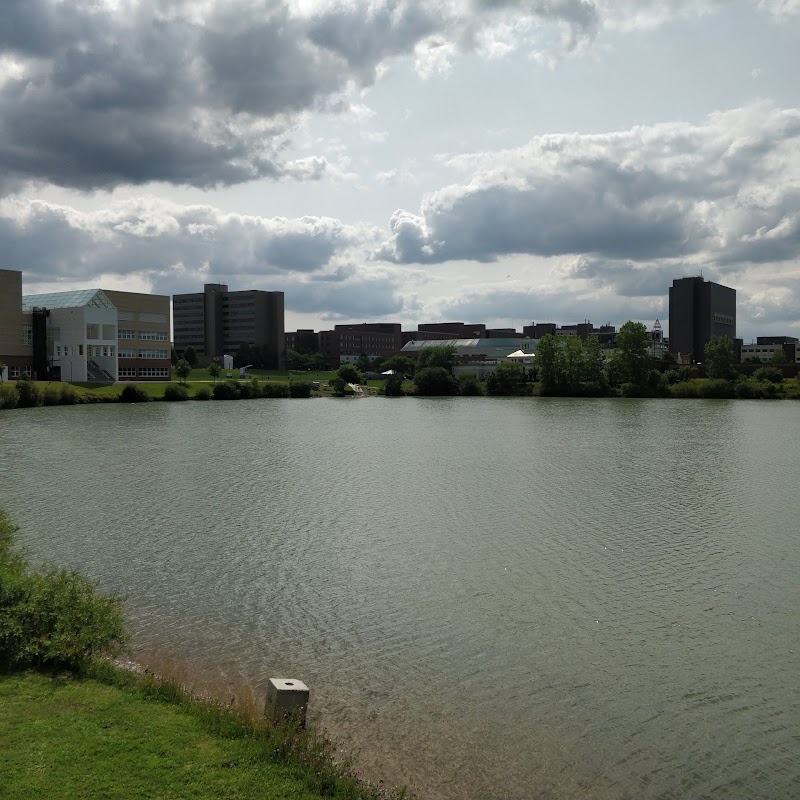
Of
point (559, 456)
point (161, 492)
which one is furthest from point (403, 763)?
point (559, 456)

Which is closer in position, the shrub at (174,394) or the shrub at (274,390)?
the shrub at (174,394)

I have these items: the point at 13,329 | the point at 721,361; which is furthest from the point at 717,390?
the point at 13,329

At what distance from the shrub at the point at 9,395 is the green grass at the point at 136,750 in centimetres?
7162

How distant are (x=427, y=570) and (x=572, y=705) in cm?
749

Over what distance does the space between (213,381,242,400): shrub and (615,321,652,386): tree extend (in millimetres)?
53604

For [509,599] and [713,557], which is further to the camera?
[713,557]

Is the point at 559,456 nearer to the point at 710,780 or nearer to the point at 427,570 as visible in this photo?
the point at 427,570

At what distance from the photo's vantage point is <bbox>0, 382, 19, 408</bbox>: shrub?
73.2 meters

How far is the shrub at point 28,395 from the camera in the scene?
76.2 metres

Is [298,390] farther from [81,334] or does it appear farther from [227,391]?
[81,334]

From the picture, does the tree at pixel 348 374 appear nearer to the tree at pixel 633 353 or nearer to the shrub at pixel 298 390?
the shrub at pixel 298 390

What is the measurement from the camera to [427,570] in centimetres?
1852

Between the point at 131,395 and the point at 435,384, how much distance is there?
152ft

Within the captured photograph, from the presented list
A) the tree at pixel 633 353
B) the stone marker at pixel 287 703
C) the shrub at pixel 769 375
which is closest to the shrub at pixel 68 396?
the tree at pixel 633 353
